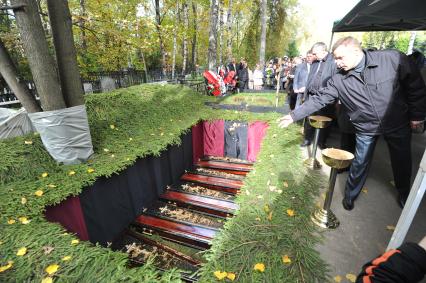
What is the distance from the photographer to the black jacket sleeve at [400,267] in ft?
3.35

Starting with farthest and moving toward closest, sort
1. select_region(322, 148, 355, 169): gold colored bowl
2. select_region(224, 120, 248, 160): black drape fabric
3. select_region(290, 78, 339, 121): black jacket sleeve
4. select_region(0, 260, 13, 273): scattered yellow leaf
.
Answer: select_region(224, 120, 248, 160): black drape fabric < select_region(290, 78, 339, 121): black jacket sleeve < select_region(322, 148, 355, 169): gold colored bowl < select_region(0, 260, 13, 273): scattered yellow leaf

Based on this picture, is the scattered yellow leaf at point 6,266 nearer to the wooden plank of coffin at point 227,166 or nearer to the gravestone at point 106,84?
the wooden plank of coffin at point 227,166

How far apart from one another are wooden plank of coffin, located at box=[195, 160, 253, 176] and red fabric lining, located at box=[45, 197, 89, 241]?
388 centimetres

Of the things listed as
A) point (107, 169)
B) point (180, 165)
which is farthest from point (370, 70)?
point (180, 165)

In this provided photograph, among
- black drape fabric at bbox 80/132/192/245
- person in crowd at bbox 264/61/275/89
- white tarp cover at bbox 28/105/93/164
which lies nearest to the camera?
white tarp cover at bbox 28/105/93/164

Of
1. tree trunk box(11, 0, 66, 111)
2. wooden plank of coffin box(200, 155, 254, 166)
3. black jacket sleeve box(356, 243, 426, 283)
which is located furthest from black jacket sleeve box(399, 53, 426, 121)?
wooden plank of coffin box(200, 155, 254, 166)

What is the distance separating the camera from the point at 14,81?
331 cm

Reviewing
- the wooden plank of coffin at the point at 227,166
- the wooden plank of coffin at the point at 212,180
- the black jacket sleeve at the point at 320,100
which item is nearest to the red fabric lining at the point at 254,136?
the wooden plank of coffin at the point at 227,166

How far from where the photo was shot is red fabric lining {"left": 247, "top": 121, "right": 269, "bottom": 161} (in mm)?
6324

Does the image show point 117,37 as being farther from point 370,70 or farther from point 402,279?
point 402,279

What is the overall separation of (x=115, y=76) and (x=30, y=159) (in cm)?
843

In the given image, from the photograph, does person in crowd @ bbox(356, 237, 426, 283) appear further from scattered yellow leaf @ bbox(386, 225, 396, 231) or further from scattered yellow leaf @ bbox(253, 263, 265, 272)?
scattered yellow leaf @ bbox(386, 225, 396, 231)

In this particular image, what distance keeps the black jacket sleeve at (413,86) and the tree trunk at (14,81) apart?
4871 millimetres

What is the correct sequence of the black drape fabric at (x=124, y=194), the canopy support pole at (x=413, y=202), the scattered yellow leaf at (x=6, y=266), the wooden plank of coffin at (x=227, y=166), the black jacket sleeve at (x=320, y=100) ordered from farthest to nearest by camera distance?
the wooden plank of coffin at (x=227, y=166) < the black drape fabric at (x=124, y=194) < the black jacket sleeve at (x=320, y=100) < the scattered yellow leaf at (x=6, y=266) < the canopy support pole at (x=413, y=202)
